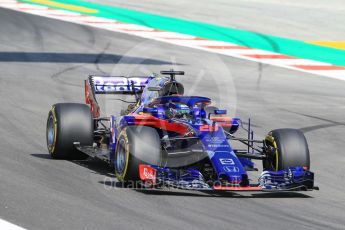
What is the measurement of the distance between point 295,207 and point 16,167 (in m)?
3.35

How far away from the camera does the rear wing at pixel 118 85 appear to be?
13828 millimetres

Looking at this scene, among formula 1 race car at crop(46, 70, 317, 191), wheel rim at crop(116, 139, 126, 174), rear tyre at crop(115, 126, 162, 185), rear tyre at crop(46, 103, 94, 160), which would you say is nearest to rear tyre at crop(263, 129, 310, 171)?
formula 1 race car at crop(46, 70, 317, 191)

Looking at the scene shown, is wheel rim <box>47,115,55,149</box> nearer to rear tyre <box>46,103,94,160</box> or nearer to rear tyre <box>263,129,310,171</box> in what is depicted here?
rear tyre <box>46,103,94,160</box>

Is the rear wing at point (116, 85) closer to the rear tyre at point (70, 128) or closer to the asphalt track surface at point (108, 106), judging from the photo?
the asphalt track surface at point (108, 106)

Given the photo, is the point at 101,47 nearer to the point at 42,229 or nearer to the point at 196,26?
the point at 196,26

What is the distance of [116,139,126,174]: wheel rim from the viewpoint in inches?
437

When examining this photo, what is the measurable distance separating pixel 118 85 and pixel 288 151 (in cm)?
326

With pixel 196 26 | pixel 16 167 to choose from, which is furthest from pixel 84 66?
pixel 16 167

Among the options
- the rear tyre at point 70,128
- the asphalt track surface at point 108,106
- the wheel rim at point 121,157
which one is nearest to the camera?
the asphalt track surface at point 108,106

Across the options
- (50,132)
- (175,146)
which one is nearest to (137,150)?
(175,146)

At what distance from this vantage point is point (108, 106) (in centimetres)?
1767

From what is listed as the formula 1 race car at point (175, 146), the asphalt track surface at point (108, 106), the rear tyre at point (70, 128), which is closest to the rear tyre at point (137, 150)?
the formula 1 race car at point (175, 146)

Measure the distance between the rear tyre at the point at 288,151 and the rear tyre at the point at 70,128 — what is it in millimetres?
2328

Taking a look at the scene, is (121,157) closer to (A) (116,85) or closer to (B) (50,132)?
(B) (50,132)
